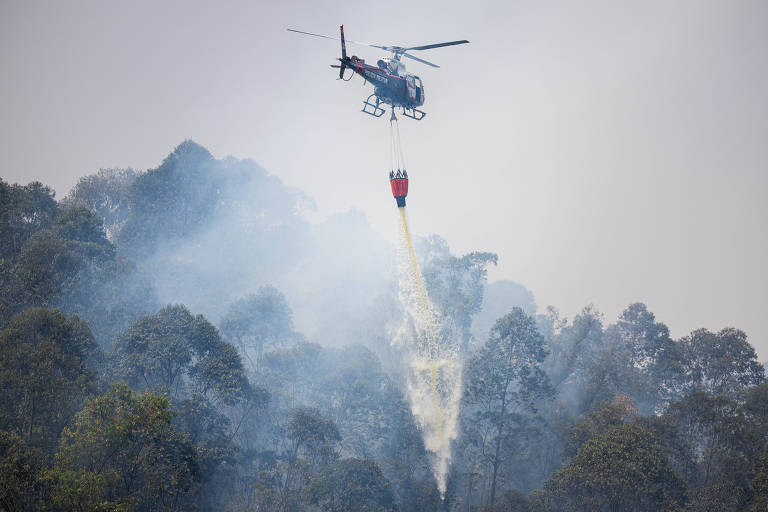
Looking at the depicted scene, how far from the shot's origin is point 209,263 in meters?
87.3

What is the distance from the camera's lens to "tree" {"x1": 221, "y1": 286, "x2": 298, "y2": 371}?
209ft

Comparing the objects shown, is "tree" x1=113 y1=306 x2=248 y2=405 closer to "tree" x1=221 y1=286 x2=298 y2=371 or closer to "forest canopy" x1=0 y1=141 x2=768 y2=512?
"forest canopy" x1=0 y1=141 x2=768 y2=512

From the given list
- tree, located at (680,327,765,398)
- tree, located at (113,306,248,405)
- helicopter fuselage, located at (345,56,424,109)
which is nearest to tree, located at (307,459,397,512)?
tree, located at (113,306,248,405)

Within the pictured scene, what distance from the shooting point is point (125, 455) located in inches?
1155

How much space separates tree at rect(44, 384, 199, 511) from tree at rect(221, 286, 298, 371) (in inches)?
1219

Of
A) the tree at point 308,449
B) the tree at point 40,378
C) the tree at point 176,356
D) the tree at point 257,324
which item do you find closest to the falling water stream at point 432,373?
the tree at point 308,449

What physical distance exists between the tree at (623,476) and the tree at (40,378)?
117 feet

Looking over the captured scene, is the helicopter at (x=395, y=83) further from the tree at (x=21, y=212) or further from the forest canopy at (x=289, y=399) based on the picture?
the tree at (x=21, y=212)

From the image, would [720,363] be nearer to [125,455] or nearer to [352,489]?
[352,489]

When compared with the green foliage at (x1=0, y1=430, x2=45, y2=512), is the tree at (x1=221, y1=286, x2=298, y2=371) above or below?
above

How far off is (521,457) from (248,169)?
85161 millimetres

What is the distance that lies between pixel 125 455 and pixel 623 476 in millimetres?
33622

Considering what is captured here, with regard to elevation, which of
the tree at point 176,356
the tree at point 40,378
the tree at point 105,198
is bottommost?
the tree at point 40,378

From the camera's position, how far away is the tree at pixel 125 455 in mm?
25781
